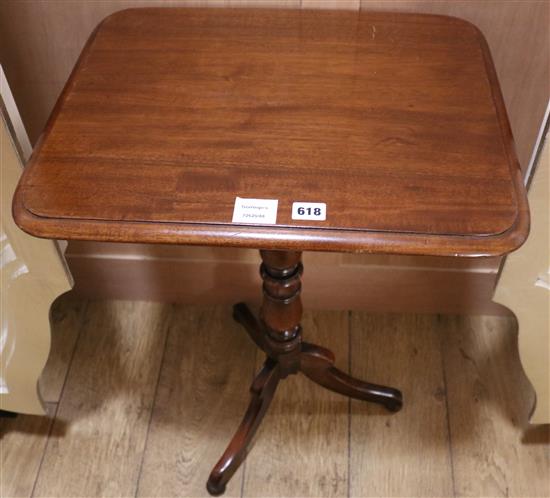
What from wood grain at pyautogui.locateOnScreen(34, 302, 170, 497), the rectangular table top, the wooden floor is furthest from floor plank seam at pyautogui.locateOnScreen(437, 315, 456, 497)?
the rectangular table top

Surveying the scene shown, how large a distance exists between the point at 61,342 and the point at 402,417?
83 cm

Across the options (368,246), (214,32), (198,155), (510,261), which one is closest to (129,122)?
(198,155)

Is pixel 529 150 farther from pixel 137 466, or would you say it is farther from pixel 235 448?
pixel 137 466

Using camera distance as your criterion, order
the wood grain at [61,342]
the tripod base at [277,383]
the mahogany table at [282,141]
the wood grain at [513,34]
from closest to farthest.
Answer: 1. the mahogany table at [282,141]
2. the wood grain at [513,34]
3. the tripod base at [277,383]
4. the wood grain at [61,342]

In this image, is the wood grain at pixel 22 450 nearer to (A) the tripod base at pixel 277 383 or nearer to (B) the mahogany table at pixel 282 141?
(A) the tripod base at pixel 277 383

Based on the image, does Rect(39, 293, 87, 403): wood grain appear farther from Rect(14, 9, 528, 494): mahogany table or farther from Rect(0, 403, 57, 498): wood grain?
A: Rect(14, 9, 528, 494): mahogany table

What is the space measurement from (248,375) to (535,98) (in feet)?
2.81

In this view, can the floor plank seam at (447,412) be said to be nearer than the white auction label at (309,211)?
No

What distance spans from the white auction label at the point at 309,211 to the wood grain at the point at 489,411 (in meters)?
0.84

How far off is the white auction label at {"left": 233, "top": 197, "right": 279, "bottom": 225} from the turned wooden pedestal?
0.32m

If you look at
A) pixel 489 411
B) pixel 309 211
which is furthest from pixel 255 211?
pixel 489 411

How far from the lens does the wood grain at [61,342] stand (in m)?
1.58

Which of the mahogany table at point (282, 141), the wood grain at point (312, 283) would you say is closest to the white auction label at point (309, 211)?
the mahogany table at point (282, 141)

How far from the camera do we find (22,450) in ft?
4.85
